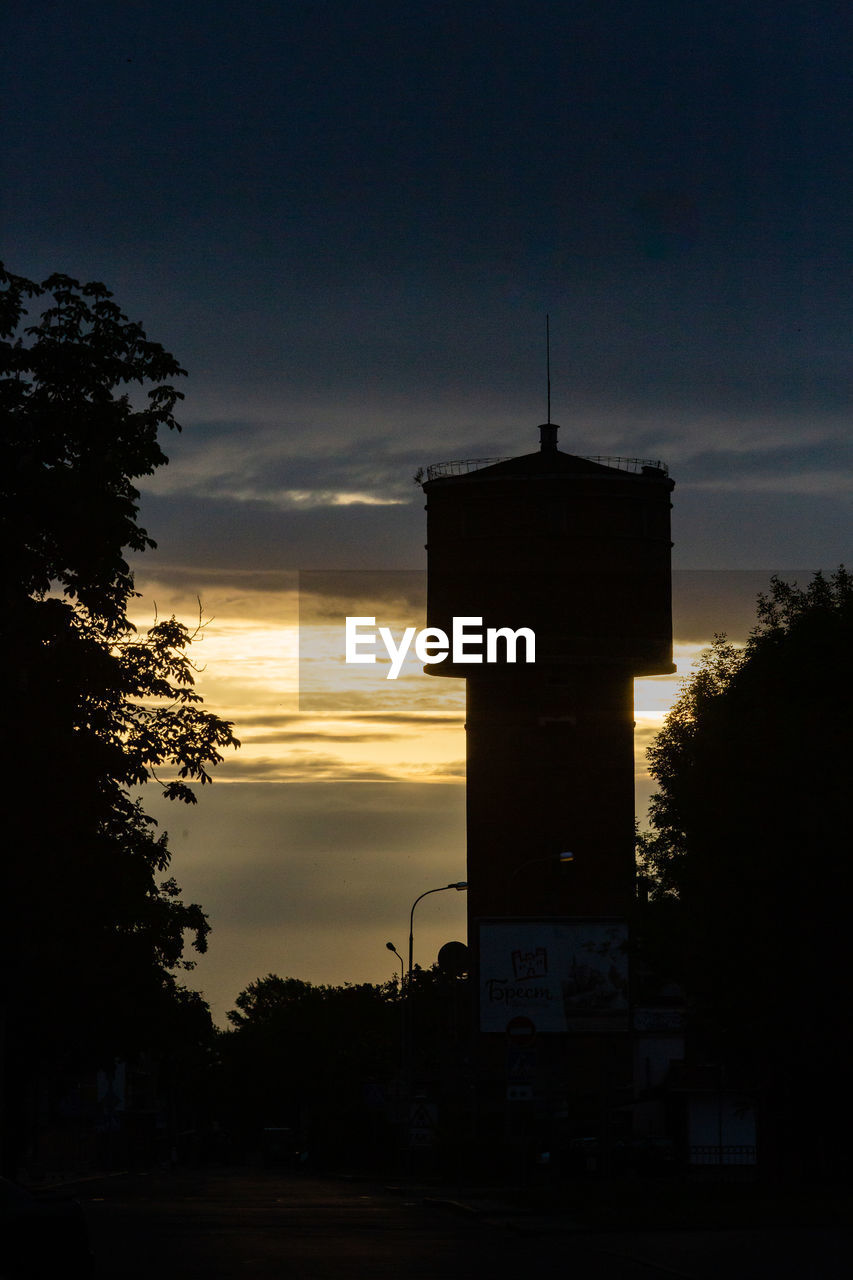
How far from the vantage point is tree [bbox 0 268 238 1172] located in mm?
24312

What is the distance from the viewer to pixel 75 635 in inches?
978

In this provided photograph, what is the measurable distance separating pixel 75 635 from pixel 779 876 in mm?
15839

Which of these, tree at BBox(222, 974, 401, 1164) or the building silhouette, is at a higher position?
the building silhouette

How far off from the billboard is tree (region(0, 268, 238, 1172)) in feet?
162

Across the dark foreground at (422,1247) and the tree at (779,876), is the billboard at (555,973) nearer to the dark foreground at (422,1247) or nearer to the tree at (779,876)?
the tree at (779,876)

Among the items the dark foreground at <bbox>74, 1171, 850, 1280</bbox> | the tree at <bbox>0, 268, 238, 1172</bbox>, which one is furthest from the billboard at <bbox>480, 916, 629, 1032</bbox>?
the tree at <bbox>0, 268, 238, 1172</bbox>

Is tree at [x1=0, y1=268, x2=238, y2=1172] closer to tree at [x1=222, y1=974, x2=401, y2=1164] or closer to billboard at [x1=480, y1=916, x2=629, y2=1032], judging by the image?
billboard at [x1=480, y1=916, x2=629, y2=1032]

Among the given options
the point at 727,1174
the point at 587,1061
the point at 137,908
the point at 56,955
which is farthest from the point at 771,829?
the point at 587,1061

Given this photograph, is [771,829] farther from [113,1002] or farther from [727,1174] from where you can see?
[727,1174]

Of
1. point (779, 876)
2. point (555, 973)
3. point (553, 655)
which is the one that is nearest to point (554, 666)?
point (553, 655)

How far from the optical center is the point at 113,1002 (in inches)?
1415

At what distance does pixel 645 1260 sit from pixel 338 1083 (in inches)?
3932

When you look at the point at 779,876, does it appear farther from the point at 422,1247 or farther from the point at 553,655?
the point at 553,655

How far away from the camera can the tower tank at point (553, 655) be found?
3580 inches
